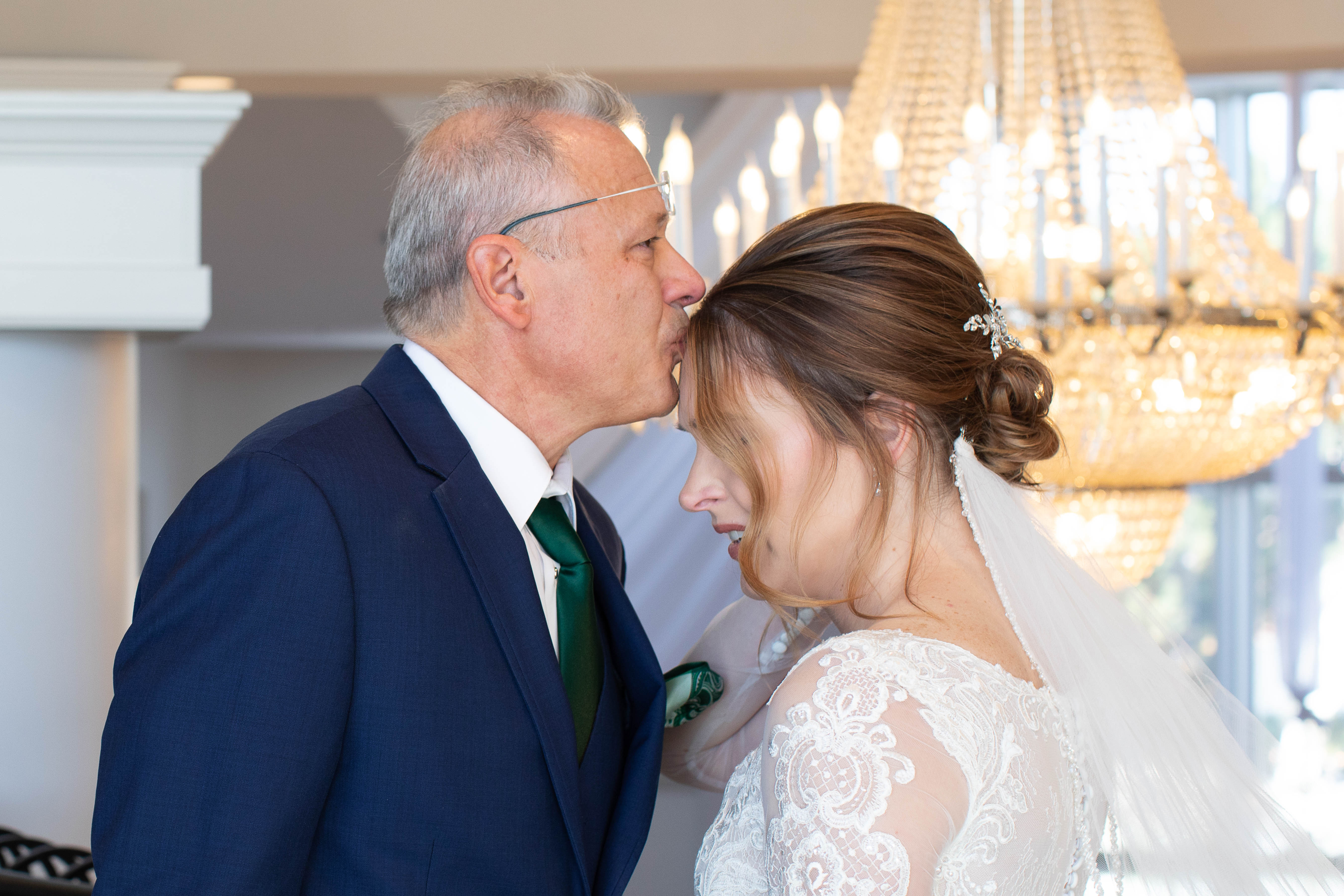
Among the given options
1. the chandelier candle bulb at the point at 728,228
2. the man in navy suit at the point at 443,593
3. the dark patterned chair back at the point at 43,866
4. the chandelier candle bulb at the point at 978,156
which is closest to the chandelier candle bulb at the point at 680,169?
the chandelier candle bulb at the point at 728,228

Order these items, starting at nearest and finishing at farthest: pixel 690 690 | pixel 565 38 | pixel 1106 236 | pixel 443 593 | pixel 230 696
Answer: pixel 230 696
pixel 443 593
pixel 690 690
pixel 1106 236
pixel 565 38

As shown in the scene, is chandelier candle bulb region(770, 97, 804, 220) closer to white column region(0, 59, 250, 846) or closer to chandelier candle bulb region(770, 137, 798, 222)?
chandelier candle bulb region(770, 137, 798, 222)

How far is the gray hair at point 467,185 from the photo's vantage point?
153 cm

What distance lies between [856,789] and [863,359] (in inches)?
19.9

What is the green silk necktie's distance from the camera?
1.49 metres

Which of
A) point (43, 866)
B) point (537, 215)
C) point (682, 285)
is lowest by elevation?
point (43, 866)

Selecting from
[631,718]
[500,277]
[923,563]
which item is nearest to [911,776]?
[923,563]

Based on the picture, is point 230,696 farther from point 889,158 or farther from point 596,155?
point 889,158

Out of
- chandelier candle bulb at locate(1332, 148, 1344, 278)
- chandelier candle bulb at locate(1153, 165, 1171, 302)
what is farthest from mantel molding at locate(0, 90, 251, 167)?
chandelier candle bulb at locate(1332, 148, 1344, 278)

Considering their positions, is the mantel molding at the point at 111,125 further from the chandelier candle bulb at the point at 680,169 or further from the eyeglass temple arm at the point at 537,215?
the chandelier candle bulb at the point at 680,169

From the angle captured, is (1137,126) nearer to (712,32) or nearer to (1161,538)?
(1161,538)

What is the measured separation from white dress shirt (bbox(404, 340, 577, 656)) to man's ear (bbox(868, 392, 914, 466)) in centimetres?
44

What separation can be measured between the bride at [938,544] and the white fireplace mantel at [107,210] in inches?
35.5

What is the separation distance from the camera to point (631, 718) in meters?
1.65
